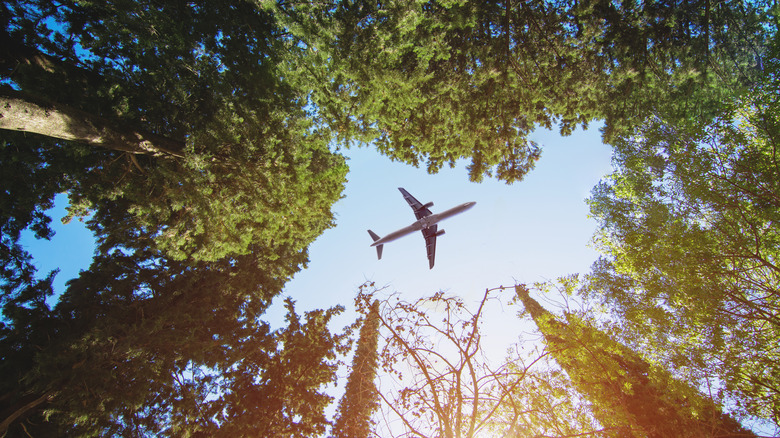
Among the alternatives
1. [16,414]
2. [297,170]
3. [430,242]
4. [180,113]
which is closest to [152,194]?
[180,113]

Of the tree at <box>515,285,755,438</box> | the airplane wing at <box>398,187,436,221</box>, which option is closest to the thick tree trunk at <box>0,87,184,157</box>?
the airplane wing at <box>398,187,436,221</box>

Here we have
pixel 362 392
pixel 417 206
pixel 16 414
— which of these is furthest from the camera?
pixel 417 206

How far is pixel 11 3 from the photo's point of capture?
295 inches

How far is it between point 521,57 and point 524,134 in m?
3.60

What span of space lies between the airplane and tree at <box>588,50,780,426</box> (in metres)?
7.73

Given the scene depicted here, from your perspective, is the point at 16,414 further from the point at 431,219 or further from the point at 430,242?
the point at 430,242

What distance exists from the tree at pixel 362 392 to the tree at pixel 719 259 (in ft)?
33.1

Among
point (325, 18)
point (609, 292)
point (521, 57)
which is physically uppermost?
point (521, 57)

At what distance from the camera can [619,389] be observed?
8.66 metres

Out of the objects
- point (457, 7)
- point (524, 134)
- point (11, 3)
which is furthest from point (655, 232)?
point (11, 3)

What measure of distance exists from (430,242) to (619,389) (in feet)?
30.7

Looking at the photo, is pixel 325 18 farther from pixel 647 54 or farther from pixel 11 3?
pixel 647 54

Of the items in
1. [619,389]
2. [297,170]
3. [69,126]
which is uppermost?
[297,170]

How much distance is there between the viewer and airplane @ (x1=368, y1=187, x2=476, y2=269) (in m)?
14.2
